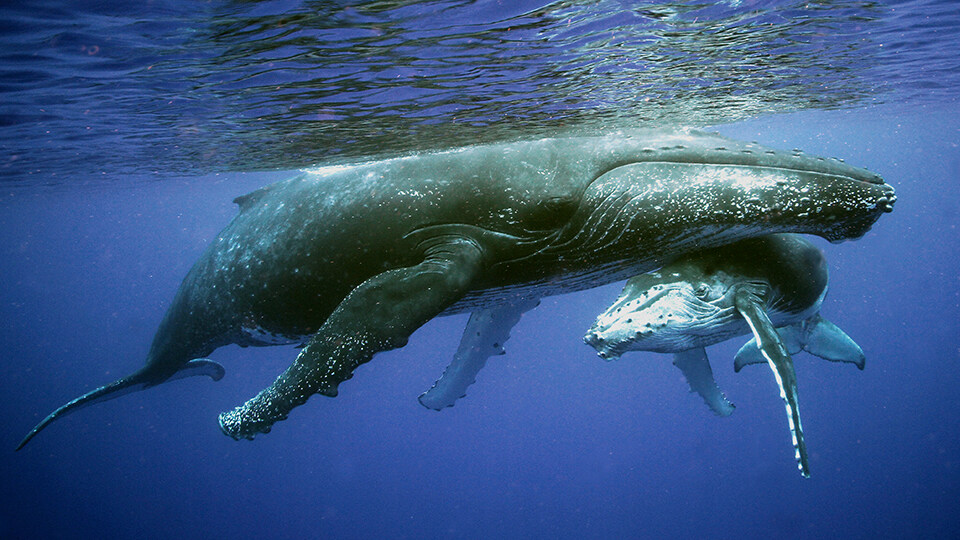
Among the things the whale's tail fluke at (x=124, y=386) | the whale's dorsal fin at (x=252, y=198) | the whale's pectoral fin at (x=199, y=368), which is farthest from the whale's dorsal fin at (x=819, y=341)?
the whale's tail fluke at (x=124, y=386)

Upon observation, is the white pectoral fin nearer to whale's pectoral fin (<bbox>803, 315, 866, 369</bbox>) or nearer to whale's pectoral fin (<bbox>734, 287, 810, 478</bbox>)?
whale's pectoral fin (<bbox>803, 315, 866, 369</bbox>)

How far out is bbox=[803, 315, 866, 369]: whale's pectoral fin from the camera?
5820 millimetres

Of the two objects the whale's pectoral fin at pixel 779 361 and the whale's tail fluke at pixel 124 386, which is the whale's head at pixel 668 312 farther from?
the whale's tail fluke at pixel 124 386

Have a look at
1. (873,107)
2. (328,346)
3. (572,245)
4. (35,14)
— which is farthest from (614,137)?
(873,107)

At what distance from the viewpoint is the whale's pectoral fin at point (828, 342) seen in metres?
5.82

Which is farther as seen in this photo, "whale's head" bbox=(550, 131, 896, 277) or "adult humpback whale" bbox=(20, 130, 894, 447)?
"adult humpback whale" bbox=(20, 130, 894, 447)

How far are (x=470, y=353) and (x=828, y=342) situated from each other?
14.5ft

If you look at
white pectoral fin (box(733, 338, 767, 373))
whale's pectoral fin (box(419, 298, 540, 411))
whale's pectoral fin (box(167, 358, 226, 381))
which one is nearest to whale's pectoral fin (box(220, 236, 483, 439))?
whale's pectoral fin (box(419, 298, 540, 411))

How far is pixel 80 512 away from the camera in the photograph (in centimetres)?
4503

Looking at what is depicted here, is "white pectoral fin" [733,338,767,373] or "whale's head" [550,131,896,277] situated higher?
"whale's head" [550,131,896,277]

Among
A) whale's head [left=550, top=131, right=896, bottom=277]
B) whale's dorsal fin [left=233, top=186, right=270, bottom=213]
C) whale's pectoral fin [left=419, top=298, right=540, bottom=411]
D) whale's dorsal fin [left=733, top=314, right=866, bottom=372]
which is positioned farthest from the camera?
whale's pectoral fin [left=419, top=298, right=540, bottom=411]

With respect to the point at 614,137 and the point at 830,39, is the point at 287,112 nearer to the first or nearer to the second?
the point at 614,137

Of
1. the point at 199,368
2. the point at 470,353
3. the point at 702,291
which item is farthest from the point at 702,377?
the point at 199,368

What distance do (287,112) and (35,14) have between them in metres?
5.01
